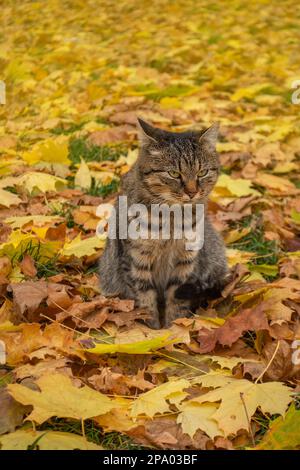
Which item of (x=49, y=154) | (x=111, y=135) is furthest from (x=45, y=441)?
(x=111, y=135)

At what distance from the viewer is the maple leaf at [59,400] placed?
7.65ft

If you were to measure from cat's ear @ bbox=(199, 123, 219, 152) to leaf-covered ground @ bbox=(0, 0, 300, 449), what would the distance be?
0.80 meters

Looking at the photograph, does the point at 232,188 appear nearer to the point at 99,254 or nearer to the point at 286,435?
the point at 99,254

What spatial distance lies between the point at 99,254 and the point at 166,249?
2.12 feet

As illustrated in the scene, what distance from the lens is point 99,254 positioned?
4176 mm

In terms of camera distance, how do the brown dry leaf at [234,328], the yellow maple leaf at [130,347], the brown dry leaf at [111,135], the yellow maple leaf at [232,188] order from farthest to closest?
1. the brown dry leaf at [111,135]
2. the yellow maple leaf at [232,188]
3. the brown dry leaf at [234,328]
4. the yellow maple leaf at [130,347]

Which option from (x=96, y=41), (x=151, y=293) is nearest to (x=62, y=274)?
(x=151, y=293)

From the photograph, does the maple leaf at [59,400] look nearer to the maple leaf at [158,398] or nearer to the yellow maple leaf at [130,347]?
the maple leaf at [158,398]

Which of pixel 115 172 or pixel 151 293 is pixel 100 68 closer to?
pixel 115 172

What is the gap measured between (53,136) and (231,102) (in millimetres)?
2480

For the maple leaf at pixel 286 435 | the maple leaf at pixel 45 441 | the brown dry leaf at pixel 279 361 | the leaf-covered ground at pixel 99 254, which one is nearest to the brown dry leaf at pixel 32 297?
the leaf-covered ground at pixel 99 254

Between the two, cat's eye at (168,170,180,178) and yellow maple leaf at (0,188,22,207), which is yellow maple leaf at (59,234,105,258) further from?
cat's eye at (168,170,180,178)

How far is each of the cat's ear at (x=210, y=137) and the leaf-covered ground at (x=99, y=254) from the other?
2.62 ft

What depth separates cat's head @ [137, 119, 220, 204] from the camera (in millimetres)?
3582
